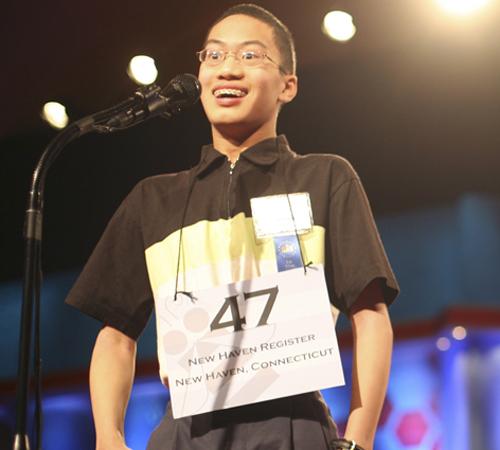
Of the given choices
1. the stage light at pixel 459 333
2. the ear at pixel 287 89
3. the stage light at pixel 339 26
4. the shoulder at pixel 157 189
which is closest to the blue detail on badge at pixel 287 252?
the shoulder at pixel 157 189

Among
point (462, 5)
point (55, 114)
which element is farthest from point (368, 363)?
point (55, 114)

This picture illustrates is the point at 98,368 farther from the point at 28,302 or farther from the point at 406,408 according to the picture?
the point at 406,408

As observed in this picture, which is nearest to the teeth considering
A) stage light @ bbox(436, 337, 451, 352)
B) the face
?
the face

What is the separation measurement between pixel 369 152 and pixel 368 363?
8.07 ft

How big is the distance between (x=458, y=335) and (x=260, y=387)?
208cm

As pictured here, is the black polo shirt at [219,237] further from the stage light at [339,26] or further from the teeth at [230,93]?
the stage light at [339,26]

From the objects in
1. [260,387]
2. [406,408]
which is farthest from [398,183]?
[260,387]

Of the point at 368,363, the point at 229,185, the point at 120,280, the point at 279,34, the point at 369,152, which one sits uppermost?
the point at 369,152

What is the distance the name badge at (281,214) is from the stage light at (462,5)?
206cm

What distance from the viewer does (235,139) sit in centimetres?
163

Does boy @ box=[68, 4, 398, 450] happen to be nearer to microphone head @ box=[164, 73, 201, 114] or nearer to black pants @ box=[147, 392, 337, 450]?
black pants @ box=[147, 392, 337, 450]

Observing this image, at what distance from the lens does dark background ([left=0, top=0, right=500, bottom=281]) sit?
10.8 ft

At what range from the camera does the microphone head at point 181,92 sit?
4.74ft

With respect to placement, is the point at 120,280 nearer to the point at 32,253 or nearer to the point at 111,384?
the point at 111,384
